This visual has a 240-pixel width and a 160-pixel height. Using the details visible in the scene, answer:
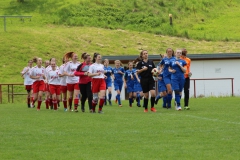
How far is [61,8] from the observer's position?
7081 cm

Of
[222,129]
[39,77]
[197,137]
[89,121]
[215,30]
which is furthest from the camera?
[215,30]

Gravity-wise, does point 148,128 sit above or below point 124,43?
below

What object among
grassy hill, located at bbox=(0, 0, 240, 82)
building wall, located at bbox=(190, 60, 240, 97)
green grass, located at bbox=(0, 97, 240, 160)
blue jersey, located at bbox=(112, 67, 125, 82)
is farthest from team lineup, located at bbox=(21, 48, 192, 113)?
grassy hill, located at bbox=(0, 0, 240, 82)

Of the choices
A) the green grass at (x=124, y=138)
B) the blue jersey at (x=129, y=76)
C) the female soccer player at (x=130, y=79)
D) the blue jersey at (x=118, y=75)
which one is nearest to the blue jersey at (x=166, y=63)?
the green grass at (x=124, y=138)

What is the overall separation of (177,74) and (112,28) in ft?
150

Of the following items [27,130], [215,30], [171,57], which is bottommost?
[27,130]

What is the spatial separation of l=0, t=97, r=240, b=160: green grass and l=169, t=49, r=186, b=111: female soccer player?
4.13 m

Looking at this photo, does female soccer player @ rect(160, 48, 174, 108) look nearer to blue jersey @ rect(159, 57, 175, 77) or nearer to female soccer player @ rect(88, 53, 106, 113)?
blue jersey @ rect(159, 57, 175, 77)

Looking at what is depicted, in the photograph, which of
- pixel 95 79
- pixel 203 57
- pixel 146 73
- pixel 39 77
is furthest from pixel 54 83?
pixel 203 57

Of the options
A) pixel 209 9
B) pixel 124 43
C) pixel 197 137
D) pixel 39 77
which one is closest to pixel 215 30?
pixel 209 9

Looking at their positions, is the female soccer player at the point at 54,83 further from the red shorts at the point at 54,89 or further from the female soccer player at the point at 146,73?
the female soccer player at the point at 146,73

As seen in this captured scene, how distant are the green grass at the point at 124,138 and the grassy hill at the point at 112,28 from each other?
116ft

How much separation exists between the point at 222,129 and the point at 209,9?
63.5m

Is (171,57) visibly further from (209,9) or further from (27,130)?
(209,9)
